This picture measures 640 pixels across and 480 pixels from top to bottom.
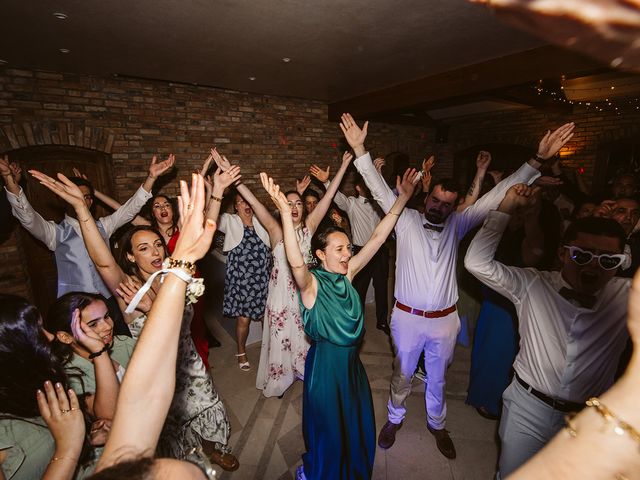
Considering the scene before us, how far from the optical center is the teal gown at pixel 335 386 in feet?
6.72

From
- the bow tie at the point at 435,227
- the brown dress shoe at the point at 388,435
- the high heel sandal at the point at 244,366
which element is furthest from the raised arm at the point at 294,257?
the high heel sandal at the point at 244,366

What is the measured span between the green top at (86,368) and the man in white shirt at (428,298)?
2.08 metres

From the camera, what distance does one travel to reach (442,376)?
267 cm

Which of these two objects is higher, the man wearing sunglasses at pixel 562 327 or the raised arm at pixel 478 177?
the raised arm at pixel 478 177

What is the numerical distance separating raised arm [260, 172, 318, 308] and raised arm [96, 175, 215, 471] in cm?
101

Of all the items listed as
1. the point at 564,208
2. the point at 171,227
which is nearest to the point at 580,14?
the point at 171,227

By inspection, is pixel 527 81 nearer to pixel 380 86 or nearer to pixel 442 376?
pixel 380 86

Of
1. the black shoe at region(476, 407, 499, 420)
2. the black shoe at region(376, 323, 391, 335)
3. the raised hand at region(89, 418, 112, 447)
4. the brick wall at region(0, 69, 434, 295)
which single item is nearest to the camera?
the raised hand at region(89, 418, 112, 447)

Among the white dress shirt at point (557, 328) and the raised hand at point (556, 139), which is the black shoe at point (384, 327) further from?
the raised hand at point (556, 139)

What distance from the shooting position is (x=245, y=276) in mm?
3674

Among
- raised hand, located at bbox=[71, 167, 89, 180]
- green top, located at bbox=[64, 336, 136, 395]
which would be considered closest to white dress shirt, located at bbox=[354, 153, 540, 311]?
green top, located at bbox=[64, 336, 136, 395]

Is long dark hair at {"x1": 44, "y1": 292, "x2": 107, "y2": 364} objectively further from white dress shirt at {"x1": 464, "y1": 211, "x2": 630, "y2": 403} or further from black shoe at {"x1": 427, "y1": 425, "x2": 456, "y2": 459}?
black shoe at {"x1": 427, "y1": 425, "x2": 456, "y2": 459}

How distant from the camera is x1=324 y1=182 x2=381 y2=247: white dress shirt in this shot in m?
4.91

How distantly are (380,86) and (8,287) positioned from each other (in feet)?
20.4
